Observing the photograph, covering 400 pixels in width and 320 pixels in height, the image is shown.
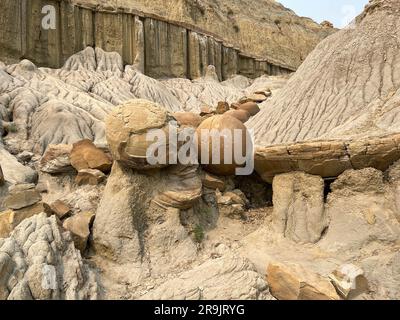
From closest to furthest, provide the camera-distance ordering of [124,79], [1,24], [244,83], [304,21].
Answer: [1,24] → [124,79] → [244,83] → [304,21]

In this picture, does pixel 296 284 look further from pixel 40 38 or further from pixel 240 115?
pixel 40 38

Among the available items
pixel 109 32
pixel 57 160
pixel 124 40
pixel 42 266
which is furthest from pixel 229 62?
pixel 42 266

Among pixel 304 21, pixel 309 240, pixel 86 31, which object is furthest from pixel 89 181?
pixel 304 21

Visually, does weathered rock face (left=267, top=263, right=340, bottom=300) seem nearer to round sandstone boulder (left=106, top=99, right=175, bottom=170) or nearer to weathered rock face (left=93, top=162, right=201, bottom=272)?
weathered rock face (left=93, top=162, right=201, bottom=272)

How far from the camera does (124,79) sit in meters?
16.4

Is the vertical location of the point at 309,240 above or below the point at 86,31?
below

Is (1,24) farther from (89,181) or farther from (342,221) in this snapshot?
(342,221)

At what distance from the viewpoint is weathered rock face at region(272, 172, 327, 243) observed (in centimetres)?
419

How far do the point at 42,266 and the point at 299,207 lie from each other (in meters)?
2.72

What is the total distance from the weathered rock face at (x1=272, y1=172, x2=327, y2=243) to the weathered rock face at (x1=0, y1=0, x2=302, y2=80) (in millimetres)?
14115

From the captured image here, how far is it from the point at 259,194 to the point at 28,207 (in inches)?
117

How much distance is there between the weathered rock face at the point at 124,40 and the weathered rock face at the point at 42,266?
1350 centimetres

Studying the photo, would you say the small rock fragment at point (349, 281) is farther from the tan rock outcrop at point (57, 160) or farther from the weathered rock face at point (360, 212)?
the tan rock outcrop at point (57, 160)

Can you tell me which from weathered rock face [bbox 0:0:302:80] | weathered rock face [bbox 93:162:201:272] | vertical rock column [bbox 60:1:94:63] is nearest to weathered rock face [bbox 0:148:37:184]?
weathered rock face [bbox 93:162:201:272]
